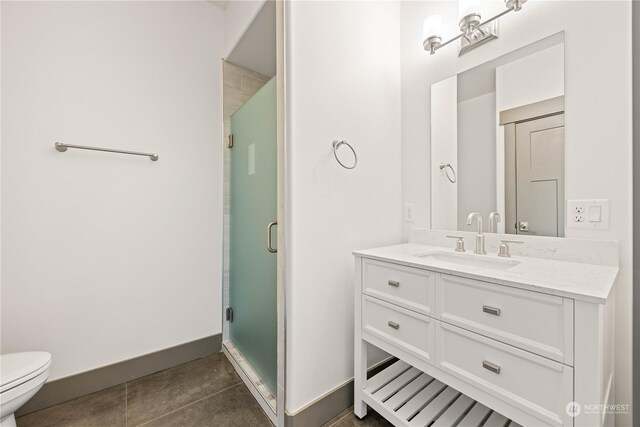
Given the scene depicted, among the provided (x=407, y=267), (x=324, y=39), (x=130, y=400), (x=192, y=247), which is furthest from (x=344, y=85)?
(x=130, y=400)

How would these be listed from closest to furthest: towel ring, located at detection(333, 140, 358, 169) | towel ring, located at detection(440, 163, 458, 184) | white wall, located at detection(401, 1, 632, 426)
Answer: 1. white wall, located at detection(401, 1, 632, 426)
2. towel ring, located at detection(333, 140, 358, 169)
3. towel ring, located at detection(440, 163, 458, 184)

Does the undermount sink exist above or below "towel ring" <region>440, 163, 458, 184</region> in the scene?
below

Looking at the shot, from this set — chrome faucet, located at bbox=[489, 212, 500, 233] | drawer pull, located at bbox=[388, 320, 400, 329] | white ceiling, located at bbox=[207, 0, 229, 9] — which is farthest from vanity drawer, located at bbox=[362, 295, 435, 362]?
white ceiling, located at bbox=[207, 0, 229, 9]

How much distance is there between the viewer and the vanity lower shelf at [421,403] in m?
1.12

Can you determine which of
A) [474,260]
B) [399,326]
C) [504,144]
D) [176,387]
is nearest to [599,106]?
[504,144]

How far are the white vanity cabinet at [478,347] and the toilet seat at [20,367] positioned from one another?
1381mm

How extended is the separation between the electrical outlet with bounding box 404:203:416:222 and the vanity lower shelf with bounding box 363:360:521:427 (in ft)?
2.79

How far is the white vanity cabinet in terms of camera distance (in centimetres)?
72

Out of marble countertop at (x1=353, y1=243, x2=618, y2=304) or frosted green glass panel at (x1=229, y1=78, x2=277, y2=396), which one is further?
frosted green glass panel at (x1=229, y1=78, x2=277, y2=396)

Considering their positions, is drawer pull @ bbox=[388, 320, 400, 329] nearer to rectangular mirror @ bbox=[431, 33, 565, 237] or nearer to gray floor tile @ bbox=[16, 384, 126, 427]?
rectangular mirror @ bbox=[431, 33, 565, 237]

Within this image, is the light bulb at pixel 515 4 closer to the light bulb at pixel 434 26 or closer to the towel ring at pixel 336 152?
the light bulb at pixel 434 26

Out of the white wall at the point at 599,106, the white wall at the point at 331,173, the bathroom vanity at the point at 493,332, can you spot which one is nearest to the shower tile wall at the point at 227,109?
the white wall at the point at 331,173

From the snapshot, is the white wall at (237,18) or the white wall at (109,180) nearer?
the white wall at (109,180)

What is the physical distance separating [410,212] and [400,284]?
689 millimetres
